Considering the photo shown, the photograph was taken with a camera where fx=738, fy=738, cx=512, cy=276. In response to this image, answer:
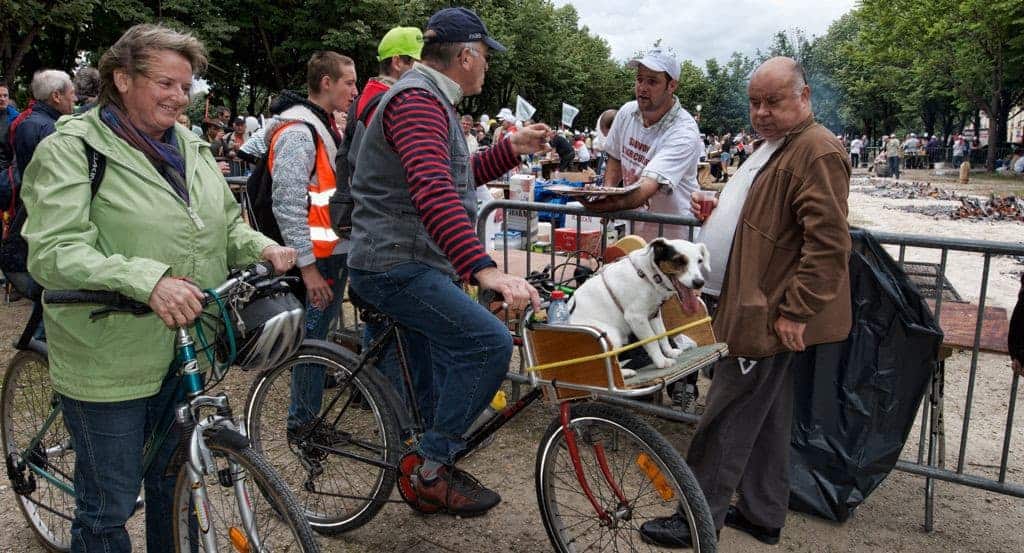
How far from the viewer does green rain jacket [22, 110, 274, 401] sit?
2068 millimetres

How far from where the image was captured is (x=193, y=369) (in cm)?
233

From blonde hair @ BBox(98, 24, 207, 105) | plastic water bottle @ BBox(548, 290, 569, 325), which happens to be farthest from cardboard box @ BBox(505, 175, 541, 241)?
blonde hair @ BBox(98, 24, 207, 105)

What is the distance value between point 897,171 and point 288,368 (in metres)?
37.3

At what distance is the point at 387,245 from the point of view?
292 cm

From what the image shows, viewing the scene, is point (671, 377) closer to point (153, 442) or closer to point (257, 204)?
point (153, 442)

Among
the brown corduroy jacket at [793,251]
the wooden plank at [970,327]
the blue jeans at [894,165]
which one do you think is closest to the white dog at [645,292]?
the brown corduroy jacket at [793,251]

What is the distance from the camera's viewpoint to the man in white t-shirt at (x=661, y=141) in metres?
4.44

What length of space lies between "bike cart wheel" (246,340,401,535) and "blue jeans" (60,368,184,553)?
868 mm

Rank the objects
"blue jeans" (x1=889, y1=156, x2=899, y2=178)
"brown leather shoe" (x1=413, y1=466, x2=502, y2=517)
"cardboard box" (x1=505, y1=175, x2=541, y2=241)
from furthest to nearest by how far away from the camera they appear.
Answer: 1. "blue jeans" (x1=889, y1=156, x2=899, y2=178)
2. "cardboard box" (x1=505, y1=175, x2=541, y2=241)
3. "brown leather shoe" (x1=413, y1=466, x2=502, y2=517)

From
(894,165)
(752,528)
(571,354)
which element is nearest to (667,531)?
(752,528)

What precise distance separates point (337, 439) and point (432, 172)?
1.55m

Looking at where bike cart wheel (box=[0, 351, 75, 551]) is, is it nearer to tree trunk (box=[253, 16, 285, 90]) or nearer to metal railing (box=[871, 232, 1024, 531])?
metal railing (box=[871, 232, 1024, 531])

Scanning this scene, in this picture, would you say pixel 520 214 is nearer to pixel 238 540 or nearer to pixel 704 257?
pixel 704 257

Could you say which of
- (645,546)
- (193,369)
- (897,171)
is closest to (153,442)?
(193,369)
